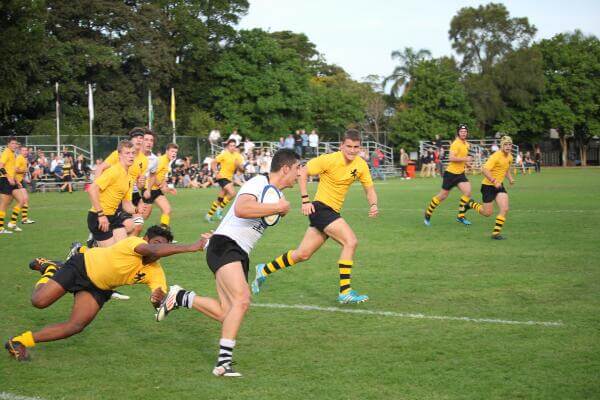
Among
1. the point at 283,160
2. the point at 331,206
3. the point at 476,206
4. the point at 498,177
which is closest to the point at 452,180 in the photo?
the point at 476,206

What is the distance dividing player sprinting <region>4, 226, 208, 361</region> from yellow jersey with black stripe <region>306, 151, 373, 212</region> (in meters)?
3.71

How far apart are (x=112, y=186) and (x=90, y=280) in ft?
13.9

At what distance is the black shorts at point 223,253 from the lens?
6777 millimetres

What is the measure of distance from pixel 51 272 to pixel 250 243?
2318 millimetres

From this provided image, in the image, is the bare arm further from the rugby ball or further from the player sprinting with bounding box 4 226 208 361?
the player sprinting with bounding box 4 226 208 361

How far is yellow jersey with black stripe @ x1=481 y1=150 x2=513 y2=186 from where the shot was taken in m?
16.1

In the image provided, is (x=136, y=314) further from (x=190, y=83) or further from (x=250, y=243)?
(x=190, y=83)

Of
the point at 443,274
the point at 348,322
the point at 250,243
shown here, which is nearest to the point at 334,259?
the point at 443,274

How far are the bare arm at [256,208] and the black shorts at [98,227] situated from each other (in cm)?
463

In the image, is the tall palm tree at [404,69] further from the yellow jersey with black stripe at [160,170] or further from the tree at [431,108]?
the yellow jersey with black stripe at [160,170]

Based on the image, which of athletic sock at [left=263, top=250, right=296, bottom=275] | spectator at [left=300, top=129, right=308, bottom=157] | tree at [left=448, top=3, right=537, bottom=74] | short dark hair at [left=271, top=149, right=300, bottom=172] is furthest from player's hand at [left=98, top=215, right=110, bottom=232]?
tree at [left=448, top=3, right=537, bottom=74]

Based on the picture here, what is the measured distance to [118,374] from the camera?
6.59 meters

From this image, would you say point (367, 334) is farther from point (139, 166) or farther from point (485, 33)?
point (485, 33)

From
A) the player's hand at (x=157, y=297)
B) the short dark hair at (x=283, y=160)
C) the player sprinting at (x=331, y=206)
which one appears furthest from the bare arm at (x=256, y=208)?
the player sprinting at (x=331, y=206)
